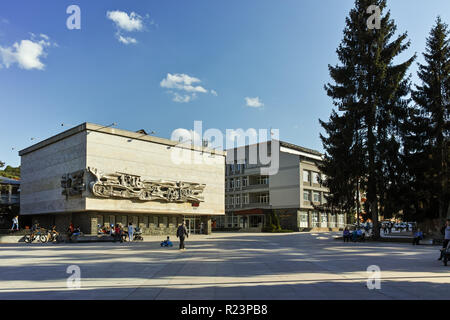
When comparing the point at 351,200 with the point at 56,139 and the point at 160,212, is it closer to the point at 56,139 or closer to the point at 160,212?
the point at 160,212

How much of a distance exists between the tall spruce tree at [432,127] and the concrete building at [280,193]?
25216mm

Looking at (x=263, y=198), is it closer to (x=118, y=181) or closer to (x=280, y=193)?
(x=280, y=193)

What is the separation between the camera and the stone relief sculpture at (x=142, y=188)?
125 feet

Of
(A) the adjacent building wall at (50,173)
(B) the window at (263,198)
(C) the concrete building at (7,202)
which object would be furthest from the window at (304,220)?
(C) the concrete building at (7,202)

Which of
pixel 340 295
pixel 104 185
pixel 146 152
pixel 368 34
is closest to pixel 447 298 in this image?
pixel 340 295

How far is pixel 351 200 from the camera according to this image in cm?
3453

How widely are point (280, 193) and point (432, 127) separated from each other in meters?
33.3

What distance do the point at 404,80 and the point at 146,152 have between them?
26530mm

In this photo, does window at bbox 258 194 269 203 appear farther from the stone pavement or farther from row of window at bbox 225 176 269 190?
the stone pavement

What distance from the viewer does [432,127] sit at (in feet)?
109

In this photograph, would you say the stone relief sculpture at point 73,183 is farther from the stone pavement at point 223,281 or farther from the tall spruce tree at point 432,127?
the tall spruce tree at point 432,127

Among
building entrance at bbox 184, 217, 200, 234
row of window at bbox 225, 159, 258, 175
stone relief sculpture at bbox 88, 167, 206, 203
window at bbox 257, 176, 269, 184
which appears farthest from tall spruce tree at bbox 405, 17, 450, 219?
row of window at bbox 225, 159, 258, 175

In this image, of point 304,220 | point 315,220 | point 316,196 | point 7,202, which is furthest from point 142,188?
point 315,220

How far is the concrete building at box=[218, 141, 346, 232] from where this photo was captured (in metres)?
62.4
